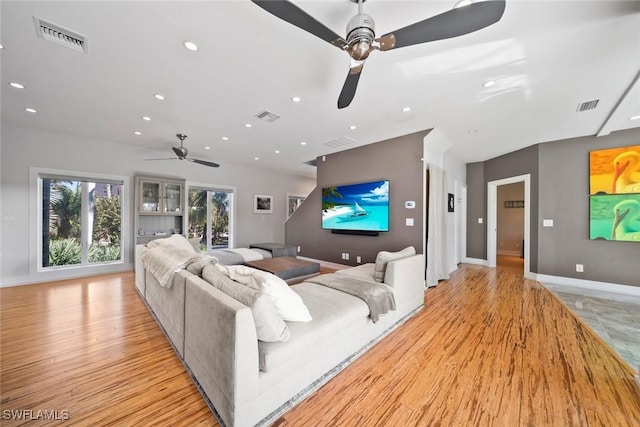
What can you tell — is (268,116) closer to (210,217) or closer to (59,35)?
(59,35)

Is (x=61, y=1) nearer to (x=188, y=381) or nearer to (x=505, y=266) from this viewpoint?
(x=188, y=381)

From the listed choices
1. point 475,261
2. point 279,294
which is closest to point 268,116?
point 279,294

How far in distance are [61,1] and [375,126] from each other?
3568 mm

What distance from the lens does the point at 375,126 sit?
3891 millimetres

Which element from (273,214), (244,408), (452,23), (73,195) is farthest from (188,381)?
(273,214)

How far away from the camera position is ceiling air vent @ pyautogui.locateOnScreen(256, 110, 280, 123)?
345 cm

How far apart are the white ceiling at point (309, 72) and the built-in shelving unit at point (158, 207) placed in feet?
4.60

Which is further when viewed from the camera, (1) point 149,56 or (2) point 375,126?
(2) point 375,126

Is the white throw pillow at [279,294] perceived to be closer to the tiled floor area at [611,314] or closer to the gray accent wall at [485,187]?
the tiled floor area at [611,314]

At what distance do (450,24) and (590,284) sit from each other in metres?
5.55

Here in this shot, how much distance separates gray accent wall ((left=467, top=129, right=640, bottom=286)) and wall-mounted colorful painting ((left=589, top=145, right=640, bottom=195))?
0.31 feet

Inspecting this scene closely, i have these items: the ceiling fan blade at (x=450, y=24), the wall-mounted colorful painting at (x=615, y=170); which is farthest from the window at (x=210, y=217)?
the wall-mounted colorful painting at (x=615, y=170)

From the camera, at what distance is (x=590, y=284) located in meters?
4.21

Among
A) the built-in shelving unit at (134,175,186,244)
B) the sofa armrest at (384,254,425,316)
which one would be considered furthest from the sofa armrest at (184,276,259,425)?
the built-in shelving unit at (134,175,186,244)
